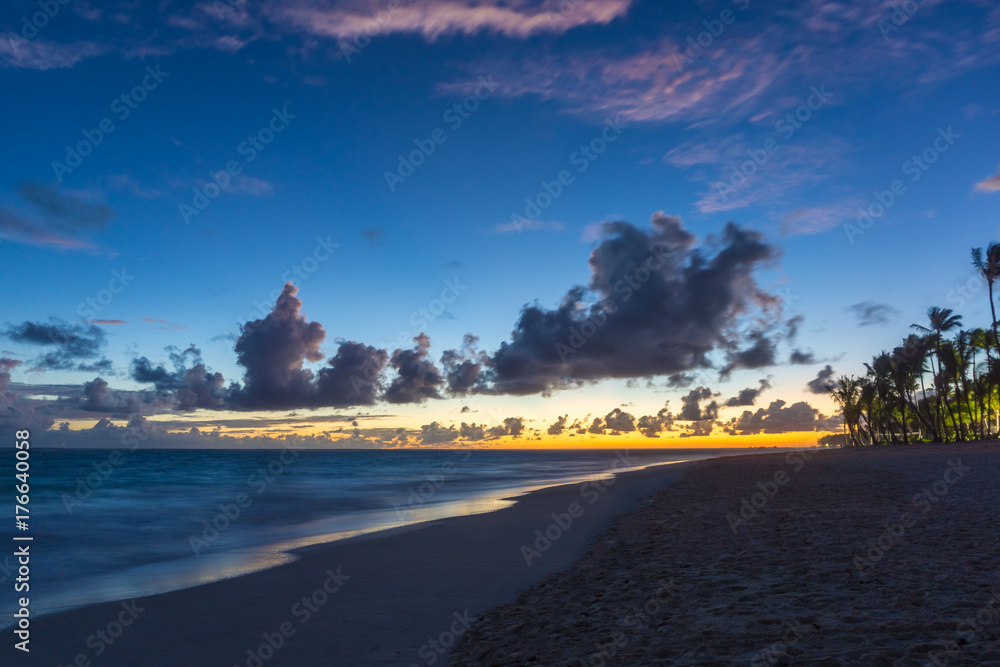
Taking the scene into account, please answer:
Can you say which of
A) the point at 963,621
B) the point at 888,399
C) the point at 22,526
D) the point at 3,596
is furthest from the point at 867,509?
the point at 888,399

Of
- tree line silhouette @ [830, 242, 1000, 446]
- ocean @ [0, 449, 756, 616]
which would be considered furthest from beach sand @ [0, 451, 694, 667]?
tree line silhouette @ [830, 242, 1000, 446]

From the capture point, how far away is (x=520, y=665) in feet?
17.0

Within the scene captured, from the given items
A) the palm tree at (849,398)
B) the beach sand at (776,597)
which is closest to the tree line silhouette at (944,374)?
the palm tree at (849,398)

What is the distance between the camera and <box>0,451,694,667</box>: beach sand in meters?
6.33

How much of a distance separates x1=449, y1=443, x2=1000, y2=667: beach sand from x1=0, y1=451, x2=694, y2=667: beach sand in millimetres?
799

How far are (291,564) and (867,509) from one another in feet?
42.1

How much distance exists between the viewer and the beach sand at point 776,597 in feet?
15.5

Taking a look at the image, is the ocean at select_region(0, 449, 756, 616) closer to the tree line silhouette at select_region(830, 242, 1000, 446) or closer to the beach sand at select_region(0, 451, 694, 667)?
the beach sand at select_region(0, 451, 694, 667)

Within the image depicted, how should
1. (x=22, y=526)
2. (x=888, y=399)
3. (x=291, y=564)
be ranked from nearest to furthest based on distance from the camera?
(x=291, y=564) → (x=22, y=526) → (x=888, y=399)

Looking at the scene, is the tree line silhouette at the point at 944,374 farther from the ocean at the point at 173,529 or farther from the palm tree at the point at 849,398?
the ocean at the point at 173,529

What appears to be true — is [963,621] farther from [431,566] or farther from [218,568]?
[218,568]

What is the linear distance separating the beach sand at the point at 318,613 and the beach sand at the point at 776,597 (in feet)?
2.62

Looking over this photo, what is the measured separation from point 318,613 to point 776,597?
611 centimetres

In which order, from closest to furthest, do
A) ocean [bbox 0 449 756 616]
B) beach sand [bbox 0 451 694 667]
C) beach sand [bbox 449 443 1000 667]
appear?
1. beach sand [bbox 449 443 1000 667]
2. beach sand [bbox 0 451 694 667]
3. ocean [bbox 0 449 756 616]
